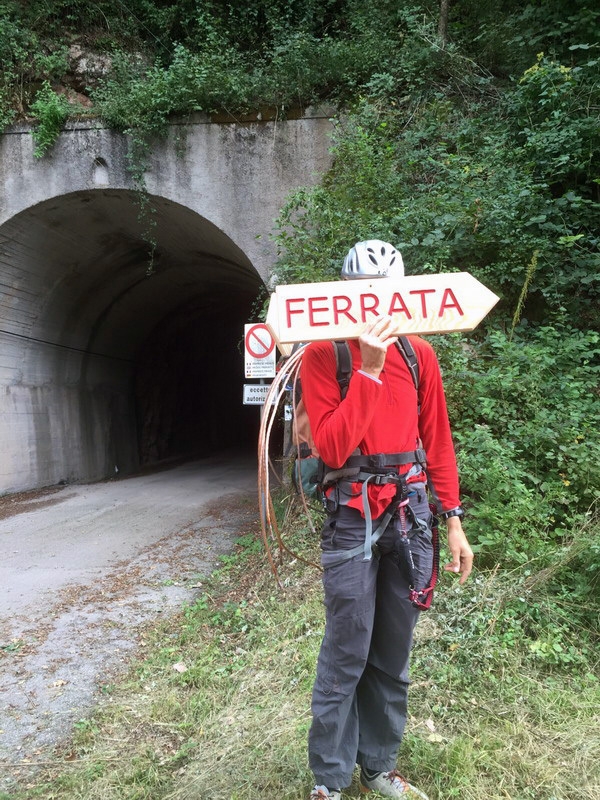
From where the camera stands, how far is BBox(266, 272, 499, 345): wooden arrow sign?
1777mm

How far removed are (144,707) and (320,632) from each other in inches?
39.1

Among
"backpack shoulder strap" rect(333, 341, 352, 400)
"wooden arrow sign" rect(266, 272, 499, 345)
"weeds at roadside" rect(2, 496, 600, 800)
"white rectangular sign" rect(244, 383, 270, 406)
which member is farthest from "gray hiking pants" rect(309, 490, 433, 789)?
"white rectangular sign" rect(244, 383, 270, 406)

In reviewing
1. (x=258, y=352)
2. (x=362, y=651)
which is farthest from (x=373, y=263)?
(x=258, y=352)

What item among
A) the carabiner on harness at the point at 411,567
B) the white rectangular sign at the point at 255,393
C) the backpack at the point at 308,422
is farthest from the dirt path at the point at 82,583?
the carabiner on harness at the point at 411,567

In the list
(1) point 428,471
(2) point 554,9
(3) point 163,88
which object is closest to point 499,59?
(2) point 554,9

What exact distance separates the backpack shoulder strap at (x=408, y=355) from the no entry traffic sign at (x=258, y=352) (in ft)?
14.5

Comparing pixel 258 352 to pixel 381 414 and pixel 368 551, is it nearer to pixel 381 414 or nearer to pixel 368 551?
pixel 381 414

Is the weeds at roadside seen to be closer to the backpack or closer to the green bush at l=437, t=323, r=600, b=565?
the green bush at l=437, t=323, r=600, b=565

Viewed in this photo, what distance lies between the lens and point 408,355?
2033 millimetres

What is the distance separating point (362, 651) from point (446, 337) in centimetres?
345

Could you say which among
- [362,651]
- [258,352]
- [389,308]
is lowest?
[362,651]

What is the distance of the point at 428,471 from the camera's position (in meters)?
2.14

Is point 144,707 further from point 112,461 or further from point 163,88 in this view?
point 112,461

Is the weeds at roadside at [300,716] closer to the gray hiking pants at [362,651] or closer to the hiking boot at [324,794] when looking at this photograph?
the hiking boot at [324,794]
